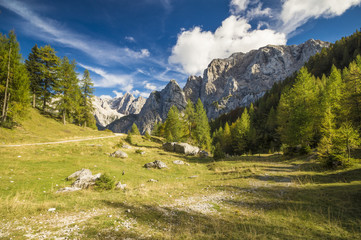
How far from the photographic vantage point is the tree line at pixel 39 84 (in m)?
25.9

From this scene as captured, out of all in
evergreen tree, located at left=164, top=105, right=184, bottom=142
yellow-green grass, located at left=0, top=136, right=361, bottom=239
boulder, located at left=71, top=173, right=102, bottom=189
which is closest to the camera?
yellow-green grass, located at left=0, top=136, right=361, bottom=239

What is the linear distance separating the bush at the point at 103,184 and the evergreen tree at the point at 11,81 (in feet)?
87.0

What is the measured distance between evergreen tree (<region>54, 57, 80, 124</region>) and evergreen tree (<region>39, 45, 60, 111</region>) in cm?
128

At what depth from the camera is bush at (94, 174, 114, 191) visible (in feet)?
38.8

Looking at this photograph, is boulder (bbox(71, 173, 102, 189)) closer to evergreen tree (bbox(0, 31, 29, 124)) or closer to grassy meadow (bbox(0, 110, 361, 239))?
grassy meadow (bbox(0, 110, 361, 239))

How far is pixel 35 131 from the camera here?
101ft

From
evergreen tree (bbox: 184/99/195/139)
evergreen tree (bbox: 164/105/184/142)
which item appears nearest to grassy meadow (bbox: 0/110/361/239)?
evergreen tree (bbox: 184/99/195/139)

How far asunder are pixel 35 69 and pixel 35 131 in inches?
766

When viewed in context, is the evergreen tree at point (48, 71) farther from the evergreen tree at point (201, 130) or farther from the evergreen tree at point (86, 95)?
the evergreen tree at point (201, 130)

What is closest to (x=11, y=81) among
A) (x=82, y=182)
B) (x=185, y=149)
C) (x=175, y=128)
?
(x=82, y=182)

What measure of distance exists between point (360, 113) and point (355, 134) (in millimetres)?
11145

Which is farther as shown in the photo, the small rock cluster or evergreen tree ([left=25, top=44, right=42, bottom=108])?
evergreen tree ([left=25, top=44, right=42, bottom=108])

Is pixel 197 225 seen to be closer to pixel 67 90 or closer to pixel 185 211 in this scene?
pixel 185 211

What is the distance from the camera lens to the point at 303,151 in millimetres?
26812
